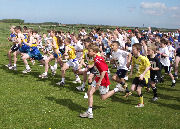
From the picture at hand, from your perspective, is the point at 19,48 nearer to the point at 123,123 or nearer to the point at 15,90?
the point at 15,90

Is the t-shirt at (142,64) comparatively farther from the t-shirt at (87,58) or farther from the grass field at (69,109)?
the t-shirt at (87,58)

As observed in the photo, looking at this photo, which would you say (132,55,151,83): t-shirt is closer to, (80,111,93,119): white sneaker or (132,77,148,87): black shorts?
(132,77,148,87): black shorts

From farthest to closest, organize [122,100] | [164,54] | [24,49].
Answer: [24,49]
[164,54]
[122,100]

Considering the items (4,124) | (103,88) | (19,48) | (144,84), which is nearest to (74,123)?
(103,88)

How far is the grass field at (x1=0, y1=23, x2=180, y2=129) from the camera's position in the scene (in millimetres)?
6000

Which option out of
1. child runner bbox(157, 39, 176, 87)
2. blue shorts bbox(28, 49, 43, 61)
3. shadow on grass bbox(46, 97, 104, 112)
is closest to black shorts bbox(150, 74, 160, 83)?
child runner bbox(157, 39, 176, 87)

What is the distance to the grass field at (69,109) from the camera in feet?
19.7

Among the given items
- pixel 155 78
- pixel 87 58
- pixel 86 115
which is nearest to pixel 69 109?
pixel 86 115

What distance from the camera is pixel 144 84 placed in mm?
7543

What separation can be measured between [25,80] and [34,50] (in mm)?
1641

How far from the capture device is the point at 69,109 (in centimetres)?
707

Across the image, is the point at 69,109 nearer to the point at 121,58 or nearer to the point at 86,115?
the point at 86,115

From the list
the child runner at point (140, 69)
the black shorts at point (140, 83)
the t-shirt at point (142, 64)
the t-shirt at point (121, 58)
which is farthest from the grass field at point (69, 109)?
the t-shirt at point (121, 58)

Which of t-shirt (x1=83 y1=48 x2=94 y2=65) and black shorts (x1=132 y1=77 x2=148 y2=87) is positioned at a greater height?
t-shirt (x1=83 y1=48 x2=94 y2=65)
